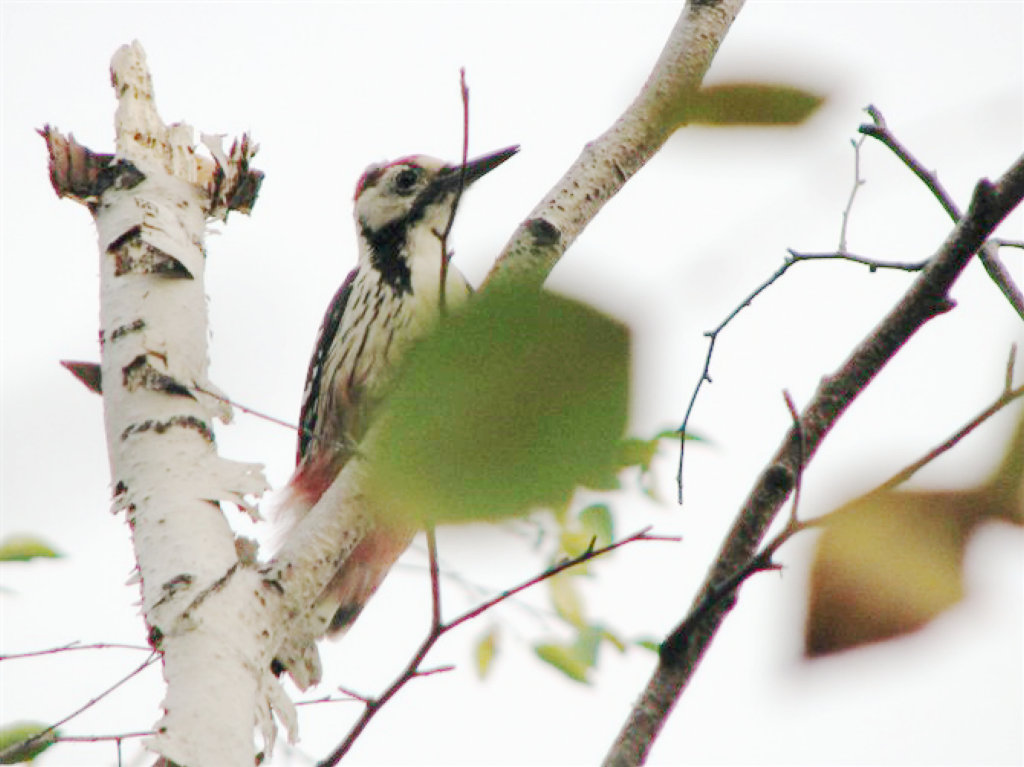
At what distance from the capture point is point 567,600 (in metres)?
3.02

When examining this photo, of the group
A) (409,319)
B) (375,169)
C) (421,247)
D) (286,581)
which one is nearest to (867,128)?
(286,581)

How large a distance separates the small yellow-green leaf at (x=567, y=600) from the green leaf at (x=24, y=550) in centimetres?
122

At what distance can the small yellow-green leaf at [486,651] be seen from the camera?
3186mm

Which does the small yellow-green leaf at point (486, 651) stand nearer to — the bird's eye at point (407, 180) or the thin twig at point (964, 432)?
the bird's eye at point (407, 180)

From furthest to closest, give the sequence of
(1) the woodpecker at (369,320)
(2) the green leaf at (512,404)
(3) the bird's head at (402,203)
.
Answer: (3) the bird's head at (402,203), (1) the woodpecker at (369,320), (2) the green leaf at (512,404)

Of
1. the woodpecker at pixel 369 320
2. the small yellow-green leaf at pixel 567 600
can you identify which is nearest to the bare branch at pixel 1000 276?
the small yellow-green leaf at pixel 567 600

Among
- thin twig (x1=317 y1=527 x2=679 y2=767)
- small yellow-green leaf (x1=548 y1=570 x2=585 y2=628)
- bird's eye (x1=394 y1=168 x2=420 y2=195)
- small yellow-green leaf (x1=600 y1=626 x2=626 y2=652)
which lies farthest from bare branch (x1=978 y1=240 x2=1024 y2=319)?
bird's eye (x1=394 y1=168 x2=420 y2=195)

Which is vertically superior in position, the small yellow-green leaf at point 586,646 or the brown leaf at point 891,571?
the small yellow-green leaf at point 586,646

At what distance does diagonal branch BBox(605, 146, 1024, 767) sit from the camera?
133 centimetres

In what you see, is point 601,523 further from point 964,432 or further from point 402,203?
point 402,203

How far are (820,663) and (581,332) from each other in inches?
8.9

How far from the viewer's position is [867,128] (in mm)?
1694

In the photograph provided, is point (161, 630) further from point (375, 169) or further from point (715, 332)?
point (375, 169)

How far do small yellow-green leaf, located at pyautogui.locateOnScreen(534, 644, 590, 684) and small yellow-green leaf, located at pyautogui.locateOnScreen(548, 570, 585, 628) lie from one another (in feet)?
0.27
